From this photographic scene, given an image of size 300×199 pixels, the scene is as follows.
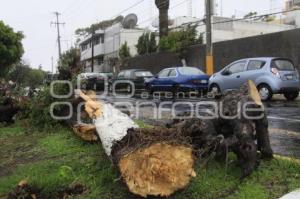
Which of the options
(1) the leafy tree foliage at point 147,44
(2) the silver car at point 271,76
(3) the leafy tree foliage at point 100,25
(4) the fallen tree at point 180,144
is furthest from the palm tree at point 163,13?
(3) the leafy tree foliage at point 100,25

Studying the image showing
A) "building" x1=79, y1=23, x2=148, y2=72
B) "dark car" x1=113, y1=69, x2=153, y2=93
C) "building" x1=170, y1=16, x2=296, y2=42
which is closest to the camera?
"dark car" x1=113, y1=69, x2=153, y2=93

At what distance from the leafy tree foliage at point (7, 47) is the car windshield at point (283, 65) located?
78.1ft

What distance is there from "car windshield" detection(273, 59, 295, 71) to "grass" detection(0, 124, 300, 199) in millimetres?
11506

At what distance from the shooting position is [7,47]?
37156mm

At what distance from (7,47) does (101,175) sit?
3306 cm

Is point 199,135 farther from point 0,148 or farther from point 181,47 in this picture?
point 181,47

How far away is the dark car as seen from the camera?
95.2ft

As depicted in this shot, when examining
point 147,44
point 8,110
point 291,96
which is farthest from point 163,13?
point 8,110

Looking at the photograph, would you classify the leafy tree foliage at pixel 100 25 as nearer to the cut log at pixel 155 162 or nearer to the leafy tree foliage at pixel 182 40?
the leafy tree foliage at pixel 182 40

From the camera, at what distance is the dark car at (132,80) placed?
2902 centimetres

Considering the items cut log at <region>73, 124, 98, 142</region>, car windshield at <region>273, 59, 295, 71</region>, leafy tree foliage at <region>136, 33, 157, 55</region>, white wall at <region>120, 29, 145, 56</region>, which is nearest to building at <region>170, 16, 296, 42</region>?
leafy tree foliage at <region>136, 33, 157, 55</region>

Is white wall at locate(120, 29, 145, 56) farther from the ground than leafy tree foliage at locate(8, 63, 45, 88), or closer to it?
farther from the ground

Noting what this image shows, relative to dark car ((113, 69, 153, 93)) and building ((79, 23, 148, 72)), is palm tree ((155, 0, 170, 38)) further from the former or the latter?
building ((79, 23, 148, 72))

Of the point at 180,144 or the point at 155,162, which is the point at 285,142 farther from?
the point at 155,162
